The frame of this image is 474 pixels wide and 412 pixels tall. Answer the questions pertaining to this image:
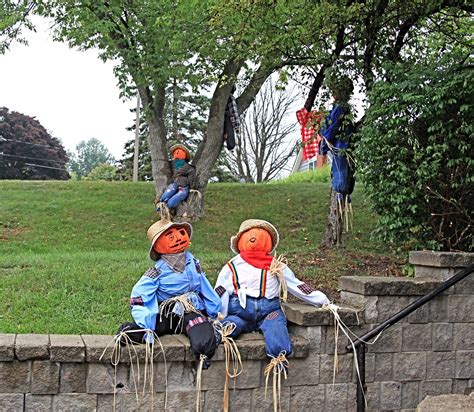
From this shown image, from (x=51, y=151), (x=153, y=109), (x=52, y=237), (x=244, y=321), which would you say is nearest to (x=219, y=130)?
(x=153, y=109)

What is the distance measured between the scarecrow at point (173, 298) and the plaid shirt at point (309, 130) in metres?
3.83

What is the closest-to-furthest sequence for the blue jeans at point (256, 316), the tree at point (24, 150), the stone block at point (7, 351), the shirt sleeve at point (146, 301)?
1. the stone block at point (7, 351)
2. the shirt sleeve at point (146, 301)
3. the blue jeans at point (256, 316)
4. the tree at point (24, 150)

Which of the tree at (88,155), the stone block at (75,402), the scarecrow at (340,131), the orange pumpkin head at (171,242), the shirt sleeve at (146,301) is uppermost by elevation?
the tree at (88,155)

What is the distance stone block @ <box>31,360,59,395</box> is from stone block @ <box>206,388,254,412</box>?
2.62ft

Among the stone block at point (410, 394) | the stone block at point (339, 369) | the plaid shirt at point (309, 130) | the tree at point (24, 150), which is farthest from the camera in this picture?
the tree at point (24, 150)

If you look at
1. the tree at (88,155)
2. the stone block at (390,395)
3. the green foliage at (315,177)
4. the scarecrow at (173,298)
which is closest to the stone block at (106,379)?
the scarecrow at (173,298)

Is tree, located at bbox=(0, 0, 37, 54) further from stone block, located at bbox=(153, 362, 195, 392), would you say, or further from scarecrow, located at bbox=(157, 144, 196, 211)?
stone block, located at bbox=(153, 362, 195, 392)

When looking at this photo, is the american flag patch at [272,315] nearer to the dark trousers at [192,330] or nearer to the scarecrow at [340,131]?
the dark trousers at [192,330]

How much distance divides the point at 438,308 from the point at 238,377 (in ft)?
5.40

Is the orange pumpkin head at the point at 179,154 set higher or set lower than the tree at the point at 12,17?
lower

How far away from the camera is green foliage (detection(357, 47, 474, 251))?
4879 millimetres

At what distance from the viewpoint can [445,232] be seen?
5164mm

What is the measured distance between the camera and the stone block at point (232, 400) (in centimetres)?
365

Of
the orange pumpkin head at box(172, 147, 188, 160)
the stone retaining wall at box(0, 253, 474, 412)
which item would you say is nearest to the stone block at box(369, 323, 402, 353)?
the stone retaining wall at box(0, 253, 474, 412)
